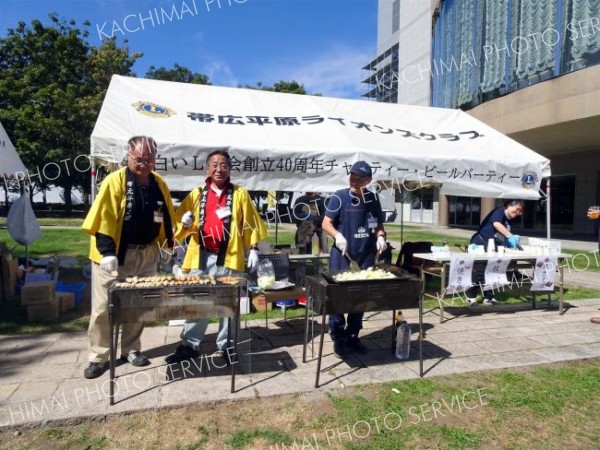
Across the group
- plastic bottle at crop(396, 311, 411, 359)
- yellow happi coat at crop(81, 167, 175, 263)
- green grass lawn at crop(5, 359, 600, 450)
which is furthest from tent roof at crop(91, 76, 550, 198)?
green grass lawn at crop(5, 359, 600, 450)

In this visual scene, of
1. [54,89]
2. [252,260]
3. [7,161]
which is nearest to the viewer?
[252,260]

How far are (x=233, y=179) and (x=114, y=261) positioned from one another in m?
1.93

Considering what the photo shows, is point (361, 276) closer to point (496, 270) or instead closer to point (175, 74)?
point (496, 270)

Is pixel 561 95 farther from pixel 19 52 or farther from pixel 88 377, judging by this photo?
pixel 19 52

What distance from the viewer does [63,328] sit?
16.2 ft

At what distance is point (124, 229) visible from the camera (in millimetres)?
3572

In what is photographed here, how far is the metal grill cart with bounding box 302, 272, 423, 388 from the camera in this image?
3.47 m

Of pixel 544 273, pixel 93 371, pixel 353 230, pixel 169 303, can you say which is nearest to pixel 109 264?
pixel 169 303

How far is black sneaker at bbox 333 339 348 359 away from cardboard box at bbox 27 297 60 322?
11.7 ft

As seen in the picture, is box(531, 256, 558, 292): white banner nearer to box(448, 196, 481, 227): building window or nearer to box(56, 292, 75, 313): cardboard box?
box(56, 292, 75, 313): cardboard box

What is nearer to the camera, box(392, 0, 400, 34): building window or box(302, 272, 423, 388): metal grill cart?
box(302, 272, 423, 388): metal grill cart

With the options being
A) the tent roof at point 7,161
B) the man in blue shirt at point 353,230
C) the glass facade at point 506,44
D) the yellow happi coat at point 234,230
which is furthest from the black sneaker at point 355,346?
the glass facade at point 506,44

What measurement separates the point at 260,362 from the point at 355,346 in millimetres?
986

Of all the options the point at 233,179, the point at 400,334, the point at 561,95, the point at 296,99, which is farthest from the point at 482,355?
the point at 561,95
